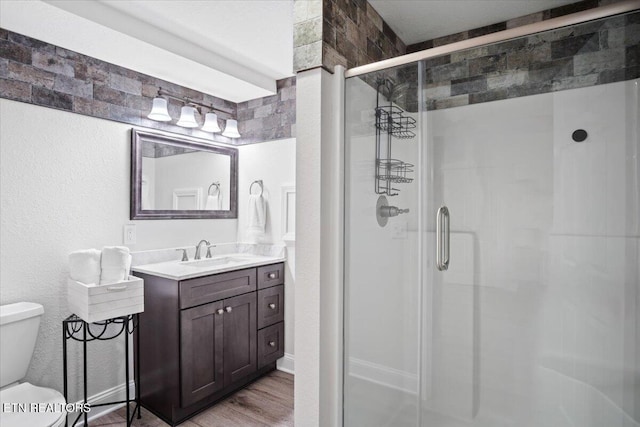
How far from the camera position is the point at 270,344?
2859 mm

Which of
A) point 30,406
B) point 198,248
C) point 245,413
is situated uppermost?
point 198,248

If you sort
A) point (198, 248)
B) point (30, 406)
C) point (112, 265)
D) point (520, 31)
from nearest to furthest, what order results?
point (520, 31), point (30, 406), point (112, 265), point (198, 248)

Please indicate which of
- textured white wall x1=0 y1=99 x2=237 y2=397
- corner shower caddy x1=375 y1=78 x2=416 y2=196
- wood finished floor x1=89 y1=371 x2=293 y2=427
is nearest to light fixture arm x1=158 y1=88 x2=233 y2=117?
textured white wall x1=0 y1=99 x2=237 y2=397

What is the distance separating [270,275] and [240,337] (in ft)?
1.62

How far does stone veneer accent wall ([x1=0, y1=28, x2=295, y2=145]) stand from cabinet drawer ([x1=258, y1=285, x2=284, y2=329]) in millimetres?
1236

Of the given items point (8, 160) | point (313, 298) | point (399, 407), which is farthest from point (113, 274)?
point (399, 407)

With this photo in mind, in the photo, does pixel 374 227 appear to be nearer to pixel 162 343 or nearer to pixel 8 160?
pixel 162 343

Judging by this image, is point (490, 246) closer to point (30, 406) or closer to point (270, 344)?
point (270, 344)

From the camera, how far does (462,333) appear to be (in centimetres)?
188

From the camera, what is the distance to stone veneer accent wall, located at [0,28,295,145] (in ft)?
6.54

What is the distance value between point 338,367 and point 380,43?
1.65 meters

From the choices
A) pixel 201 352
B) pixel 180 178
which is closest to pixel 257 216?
pixel 180 178

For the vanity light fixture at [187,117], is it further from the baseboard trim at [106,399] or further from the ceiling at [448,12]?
the baseboard trim at [106,399]

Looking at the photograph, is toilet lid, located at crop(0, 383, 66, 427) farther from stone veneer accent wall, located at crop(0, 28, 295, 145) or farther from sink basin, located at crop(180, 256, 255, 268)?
stone veneer accent wall, located at crop(0, 28, 295, 145)
